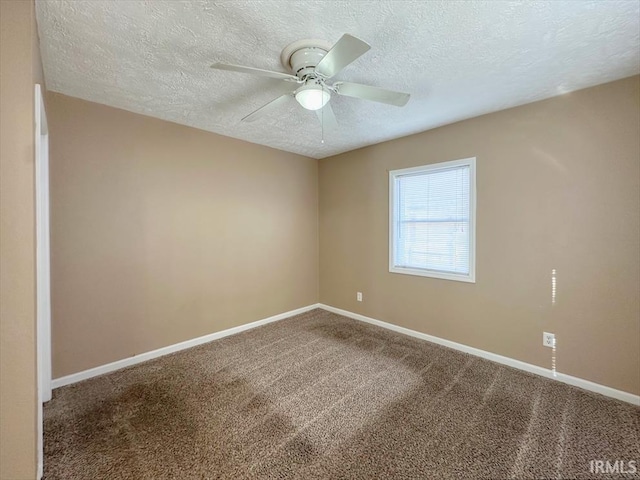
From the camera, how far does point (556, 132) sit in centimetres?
238

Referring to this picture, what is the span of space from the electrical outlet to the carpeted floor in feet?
1.04

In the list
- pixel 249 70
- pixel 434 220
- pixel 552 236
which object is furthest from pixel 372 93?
pixel 552 236

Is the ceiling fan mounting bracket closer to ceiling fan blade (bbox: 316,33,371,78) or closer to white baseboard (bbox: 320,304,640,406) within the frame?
ceiling fan blade (bbox: 316,33,371,78)

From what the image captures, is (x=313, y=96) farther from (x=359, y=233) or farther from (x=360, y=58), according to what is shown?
(x=359, y=233)

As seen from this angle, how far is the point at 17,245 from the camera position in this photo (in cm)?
128

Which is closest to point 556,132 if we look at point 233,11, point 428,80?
point 428,80

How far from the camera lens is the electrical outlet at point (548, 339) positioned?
7.97 ft

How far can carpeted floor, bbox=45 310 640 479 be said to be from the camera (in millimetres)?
1549

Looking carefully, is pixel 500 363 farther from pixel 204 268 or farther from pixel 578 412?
pixel 204 268

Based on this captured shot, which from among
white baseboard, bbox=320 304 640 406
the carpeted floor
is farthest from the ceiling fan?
white baseboard, bbox=320 304 640 406

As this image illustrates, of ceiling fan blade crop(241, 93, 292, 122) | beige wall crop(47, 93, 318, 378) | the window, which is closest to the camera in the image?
A: ceiling fan blade crop(241, 93, 292, 122)

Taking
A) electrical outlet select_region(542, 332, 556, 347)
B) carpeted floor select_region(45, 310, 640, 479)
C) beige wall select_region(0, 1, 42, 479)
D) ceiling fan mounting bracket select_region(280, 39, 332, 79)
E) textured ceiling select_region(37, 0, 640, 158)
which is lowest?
carpeted floor select_region(45, 310, 640, 479)

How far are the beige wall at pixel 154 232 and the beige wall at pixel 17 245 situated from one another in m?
1.30

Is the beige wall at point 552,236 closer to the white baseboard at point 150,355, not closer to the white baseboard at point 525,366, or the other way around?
the white baseboard at point 525,366
